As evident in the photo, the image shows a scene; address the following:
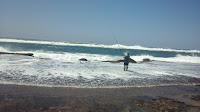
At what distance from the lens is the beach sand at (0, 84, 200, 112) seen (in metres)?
5.09

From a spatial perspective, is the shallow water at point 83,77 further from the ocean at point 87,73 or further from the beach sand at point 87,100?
the beach sand at point 87,100

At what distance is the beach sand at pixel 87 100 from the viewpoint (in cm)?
509

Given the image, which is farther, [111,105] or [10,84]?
[10,84]

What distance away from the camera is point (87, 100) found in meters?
5.94

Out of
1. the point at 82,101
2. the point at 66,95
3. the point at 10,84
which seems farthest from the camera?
the point at 10,84

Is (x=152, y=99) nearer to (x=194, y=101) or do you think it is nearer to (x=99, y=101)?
(x=194, y=101)

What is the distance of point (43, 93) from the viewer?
6.46 m

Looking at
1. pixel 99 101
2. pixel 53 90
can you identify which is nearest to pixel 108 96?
pixel 99 101

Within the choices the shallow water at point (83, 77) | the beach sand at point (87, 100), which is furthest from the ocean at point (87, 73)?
the beach sand at point (87, 100)

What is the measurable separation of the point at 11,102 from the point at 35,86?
2208 millimetres

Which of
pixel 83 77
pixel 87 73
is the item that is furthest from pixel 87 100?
pixel 87 73

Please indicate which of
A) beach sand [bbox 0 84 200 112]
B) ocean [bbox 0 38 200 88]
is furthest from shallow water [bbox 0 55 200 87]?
beach sand [bbox 0 84 200 112]

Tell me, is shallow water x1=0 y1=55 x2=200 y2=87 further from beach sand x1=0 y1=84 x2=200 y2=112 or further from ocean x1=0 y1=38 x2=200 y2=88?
beach sand x1=0 y1=84 x2=200 y2=112

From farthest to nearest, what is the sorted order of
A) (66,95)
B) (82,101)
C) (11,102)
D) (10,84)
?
(10,84) → (66,95) → (82,101) → (11,102)
